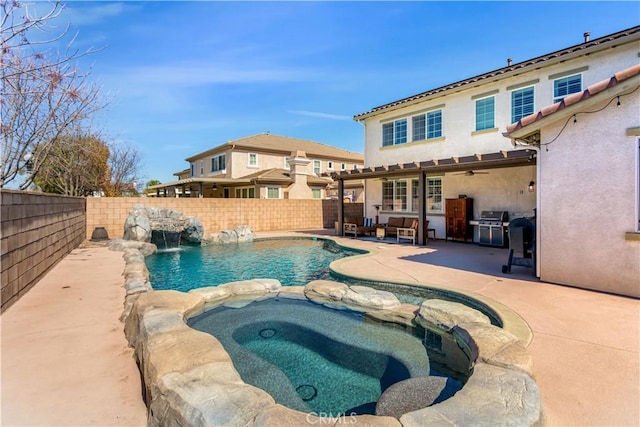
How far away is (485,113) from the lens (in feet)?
42.0

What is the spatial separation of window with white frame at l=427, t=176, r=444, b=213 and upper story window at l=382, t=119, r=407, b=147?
2.47 metres

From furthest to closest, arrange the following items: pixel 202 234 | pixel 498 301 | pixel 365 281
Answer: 1. pixel 202 234
2. pixel 365 281
3. pixel 498 301

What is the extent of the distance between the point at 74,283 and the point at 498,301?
8425 mm

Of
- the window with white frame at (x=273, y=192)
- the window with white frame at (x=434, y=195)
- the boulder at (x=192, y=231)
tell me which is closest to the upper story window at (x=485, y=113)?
the window with white frame at (x=434, y=195)

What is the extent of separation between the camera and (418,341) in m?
4.75

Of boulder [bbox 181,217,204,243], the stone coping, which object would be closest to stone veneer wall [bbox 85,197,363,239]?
boulder [bbox 181,217,204,243]

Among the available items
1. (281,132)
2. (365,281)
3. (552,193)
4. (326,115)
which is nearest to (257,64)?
(365,281)

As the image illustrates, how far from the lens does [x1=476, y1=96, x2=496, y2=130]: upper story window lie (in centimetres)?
1261

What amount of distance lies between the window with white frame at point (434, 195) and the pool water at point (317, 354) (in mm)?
10505

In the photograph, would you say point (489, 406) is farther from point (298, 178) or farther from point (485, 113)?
point (298, 178)

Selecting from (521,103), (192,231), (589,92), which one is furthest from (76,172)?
(589,92)

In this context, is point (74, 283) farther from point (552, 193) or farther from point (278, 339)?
point (552, 193)

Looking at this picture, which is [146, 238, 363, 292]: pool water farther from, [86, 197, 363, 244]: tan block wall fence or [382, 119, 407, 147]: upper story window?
[382, 119, 407, 147]: upper story window

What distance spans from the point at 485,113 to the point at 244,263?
1103 cm
